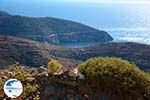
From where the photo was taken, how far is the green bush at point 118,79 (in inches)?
459

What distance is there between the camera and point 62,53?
126 metres

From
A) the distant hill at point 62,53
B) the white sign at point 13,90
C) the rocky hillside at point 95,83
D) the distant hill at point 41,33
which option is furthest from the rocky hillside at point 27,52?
the white sign at point 13,90

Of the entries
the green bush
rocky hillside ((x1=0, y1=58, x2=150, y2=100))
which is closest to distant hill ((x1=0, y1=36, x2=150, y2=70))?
rocky hillside ((x1=0, y1=58, x2=150, y2=100))

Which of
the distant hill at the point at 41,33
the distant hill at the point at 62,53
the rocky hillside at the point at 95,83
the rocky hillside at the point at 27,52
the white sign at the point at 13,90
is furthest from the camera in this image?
the distant hill at the point at 41,33

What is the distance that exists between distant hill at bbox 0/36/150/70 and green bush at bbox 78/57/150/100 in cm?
8492

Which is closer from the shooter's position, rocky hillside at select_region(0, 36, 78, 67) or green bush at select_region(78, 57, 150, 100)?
green bush at select_region(78, 57, 150, 100)

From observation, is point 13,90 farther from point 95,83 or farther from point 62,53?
point 62,53

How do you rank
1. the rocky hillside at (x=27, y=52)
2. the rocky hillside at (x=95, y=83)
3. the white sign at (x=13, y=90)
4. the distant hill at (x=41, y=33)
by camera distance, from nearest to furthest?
the white sign at (x=13, y=90), the rocky hillside at (x=95, y=83), the rocky hillside at (x=27, y=52), the distant hill at (x=41, y=33)

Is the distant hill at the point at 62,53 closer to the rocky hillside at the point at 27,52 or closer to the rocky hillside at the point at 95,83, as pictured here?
the rocky hillside at the point at 27,52

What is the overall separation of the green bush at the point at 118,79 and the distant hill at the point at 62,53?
8492 centimetres

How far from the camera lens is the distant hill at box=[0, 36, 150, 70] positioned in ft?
354

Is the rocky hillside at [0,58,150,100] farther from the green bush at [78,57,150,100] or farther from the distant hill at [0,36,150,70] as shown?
the distant hill at [0,36,150,70]

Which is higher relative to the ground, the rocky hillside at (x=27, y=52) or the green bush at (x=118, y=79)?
the green bush at (x=118, y=79)

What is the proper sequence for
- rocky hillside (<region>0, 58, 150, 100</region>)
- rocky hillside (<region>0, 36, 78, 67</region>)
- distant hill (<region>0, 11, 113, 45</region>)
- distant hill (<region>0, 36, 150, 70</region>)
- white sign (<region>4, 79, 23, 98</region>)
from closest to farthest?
white sign (<region>4, 79, 23, 98</region>)
rocky hillside (<region>0, 58, 150, 100</region>)
rocky hillside (<region>0, 36, 78, 67</region>)
distant hill (<region>0, 36, 150, 70</region>)
distant hill (<region>0, 11, 113, 45</region>)
